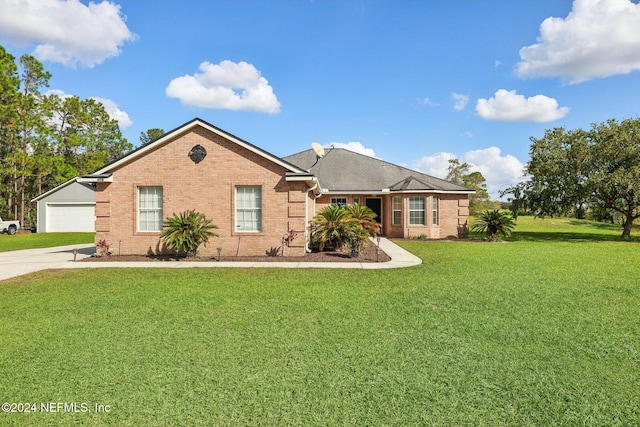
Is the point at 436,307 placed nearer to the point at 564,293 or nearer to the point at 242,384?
the point at 564,293

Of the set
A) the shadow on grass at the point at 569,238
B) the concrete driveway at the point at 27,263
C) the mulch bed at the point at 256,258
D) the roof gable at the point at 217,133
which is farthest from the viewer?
the shadow on grass at the point at 569,238

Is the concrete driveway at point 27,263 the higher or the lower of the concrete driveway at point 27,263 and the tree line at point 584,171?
the lower

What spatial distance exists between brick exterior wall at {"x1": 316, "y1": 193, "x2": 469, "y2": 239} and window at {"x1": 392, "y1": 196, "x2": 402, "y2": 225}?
180 millimetres

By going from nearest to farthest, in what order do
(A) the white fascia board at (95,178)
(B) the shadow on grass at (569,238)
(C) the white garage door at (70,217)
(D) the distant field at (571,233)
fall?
(A) the white fascia board at (95,178) < (B) the shadow on grass at (569,238) < (D) the distant field at (571,233) < (C) the white garage door at (70,217)

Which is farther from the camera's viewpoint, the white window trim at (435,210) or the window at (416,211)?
the white window trim at (435,210)

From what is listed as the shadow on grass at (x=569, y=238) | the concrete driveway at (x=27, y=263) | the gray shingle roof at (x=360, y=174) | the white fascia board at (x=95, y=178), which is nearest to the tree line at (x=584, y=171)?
the shadow on grass at (x=569, y=238)

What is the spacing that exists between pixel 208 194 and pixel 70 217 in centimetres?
2151

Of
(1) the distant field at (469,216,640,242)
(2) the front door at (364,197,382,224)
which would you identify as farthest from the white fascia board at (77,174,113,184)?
(1) the distant field at (469,216,640,242)

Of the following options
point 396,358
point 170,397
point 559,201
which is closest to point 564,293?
point 396,358

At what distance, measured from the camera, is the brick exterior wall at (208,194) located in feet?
41.7

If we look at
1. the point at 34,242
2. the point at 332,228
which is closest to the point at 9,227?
the point at 34,242

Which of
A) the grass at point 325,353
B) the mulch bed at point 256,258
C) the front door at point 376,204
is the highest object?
the front door at point 376,204

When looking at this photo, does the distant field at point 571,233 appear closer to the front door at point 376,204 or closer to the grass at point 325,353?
the front door at point 376,204

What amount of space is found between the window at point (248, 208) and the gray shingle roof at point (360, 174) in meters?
8.79
